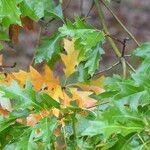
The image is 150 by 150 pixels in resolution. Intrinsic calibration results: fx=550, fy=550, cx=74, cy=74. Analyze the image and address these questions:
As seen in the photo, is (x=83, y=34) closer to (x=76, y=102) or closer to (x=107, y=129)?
(x=76, y=102)

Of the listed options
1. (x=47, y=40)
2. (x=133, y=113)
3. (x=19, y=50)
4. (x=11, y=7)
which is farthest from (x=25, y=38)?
(x=133, y=113)

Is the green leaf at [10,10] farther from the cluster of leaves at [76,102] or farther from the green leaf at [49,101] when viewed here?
the green leaf at [49,101]

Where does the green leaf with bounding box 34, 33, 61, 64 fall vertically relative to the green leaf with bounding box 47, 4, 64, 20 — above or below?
below

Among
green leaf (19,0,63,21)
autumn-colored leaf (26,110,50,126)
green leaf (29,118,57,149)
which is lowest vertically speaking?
green leaf (29,118,57,149)

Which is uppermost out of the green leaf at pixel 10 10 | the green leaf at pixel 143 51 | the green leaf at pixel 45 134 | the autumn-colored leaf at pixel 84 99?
the green leaf at pixel 10 10

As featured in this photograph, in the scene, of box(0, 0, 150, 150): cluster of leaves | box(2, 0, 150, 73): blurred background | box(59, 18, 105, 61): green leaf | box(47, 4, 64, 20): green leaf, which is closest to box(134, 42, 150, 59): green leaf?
box(0, 0, 150, 150): cluster of leaves

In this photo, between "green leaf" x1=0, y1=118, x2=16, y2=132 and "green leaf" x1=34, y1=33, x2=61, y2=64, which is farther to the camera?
"green leaf" x1=34, y1=33, x2=61, y2=64

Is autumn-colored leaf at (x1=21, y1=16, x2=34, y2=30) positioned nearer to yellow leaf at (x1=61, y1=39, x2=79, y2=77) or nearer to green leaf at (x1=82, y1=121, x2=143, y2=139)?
yellow leaf at (x1=61, y1=39, x2=79, y2=77)

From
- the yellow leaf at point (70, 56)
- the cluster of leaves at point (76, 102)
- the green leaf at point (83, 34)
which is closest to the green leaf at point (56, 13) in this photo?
the cluster of leaves at point (76, 102)
